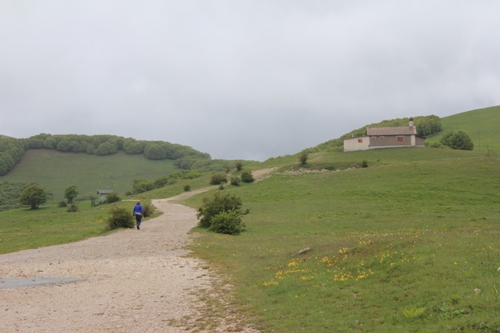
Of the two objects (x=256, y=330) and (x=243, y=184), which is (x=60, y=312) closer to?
(x=256, y=330)

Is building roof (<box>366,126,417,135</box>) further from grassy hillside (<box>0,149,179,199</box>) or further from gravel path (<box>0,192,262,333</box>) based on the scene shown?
grassy hillside (<box>0,149,179,199</box>)

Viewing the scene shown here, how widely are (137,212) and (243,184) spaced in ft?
135

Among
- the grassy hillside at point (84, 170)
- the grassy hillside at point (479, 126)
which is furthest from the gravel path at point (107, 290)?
the grassy hillside at point (84, 170)

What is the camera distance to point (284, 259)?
18.1m

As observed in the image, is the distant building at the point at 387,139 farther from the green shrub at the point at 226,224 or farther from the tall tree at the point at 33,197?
the tall tree at the point at 33,197

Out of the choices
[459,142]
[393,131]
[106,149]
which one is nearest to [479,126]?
→ [459,142]

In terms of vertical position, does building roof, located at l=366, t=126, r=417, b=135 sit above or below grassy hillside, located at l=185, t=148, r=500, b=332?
above

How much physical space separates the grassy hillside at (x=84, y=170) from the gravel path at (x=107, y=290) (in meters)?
Answer: 123

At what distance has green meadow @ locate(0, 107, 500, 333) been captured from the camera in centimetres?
935

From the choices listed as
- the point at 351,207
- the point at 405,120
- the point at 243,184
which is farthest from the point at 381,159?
the point at 405,120

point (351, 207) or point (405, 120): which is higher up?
point (405, 120)

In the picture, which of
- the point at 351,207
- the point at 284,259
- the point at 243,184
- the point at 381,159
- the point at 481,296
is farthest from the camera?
the point at 381,159

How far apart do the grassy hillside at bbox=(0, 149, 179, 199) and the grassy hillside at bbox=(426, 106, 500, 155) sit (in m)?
102

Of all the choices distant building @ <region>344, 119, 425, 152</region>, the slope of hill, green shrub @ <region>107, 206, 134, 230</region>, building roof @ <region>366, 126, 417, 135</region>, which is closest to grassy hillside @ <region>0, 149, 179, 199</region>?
the slope of hill
